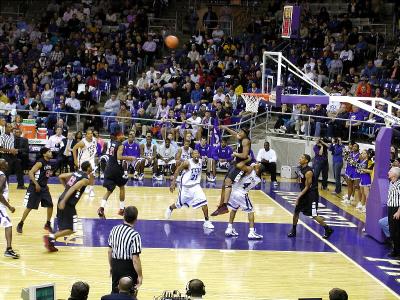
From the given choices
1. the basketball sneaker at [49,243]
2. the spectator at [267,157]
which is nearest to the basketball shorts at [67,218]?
the basketball sneaker at [49,243]

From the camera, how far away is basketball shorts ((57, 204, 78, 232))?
14117mm

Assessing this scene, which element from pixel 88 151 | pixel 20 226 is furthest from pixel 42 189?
pixel 88 151

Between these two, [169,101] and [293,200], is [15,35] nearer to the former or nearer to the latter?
[169,101]

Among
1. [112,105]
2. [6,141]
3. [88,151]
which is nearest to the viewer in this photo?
[88,151]

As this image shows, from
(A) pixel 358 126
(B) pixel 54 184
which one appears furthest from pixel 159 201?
(A) pixel 358 126

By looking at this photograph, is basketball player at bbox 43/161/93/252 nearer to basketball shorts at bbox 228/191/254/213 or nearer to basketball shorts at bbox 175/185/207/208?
basketball shorts at bbox 175/185/207/208

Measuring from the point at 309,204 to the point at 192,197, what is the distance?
2.32m

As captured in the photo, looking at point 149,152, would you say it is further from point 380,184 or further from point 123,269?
point 123,269

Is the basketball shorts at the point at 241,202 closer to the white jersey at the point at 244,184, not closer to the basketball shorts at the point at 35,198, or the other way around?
the white jersey at the point at 244,184

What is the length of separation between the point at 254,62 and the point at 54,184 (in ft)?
29.9

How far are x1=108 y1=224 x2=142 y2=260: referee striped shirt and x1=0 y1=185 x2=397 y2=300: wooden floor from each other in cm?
206

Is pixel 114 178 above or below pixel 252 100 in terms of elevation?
below

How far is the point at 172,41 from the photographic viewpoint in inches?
982

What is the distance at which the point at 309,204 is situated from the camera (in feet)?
54.1
